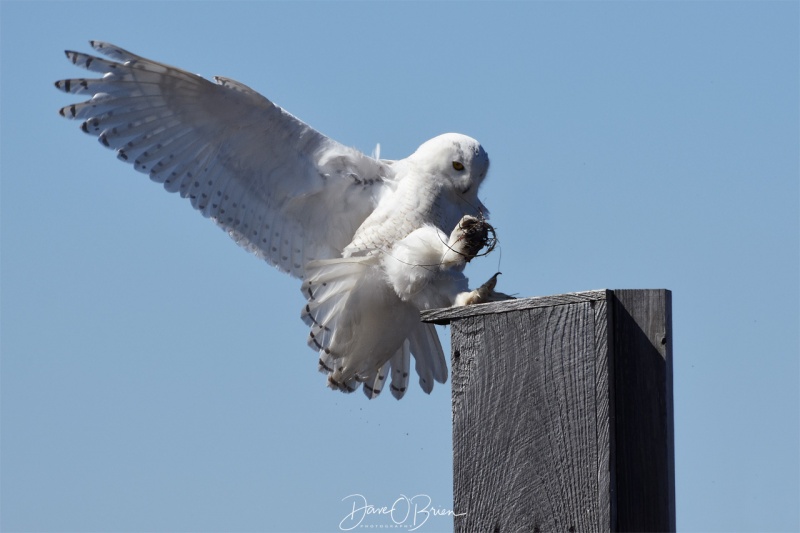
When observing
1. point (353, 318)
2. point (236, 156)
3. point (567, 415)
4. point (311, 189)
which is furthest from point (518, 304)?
point (236, 156)

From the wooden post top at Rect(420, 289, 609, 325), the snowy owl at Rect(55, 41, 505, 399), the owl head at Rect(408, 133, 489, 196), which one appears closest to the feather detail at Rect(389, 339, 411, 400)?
the snowy owl at Rect(55, 41, 505, 399)

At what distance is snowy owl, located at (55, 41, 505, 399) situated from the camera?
549 cm

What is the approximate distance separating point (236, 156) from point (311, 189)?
430mm

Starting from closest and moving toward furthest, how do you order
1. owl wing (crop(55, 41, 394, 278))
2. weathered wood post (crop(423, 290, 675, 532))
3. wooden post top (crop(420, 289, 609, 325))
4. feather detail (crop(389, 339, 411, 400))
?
weathered wood post (crop(423, 290, 675, 532)), wooden post top (crop(420, 289, 609, 325)), owl wing (crop(55, 41, 394, 278)), feather detail (crop(389, 339, 411, 400))

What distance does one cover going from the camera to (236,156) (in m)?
5.91

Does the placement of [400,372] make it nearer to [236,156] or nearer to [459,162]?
[459,162]

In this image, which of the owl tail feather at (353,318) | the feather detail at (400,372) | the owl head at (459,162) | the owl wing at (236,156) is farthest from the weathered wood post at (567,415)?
the feather detail at (400,372)

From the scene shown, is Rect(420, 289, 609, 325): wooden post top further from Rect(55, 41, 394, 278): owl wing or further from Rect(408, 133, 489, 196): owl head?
Rect(55, 41, 394, 278): owl wing

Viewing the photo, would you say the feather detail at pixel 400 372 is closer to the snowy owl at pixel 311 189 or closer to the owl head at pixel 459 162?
the snowy owl at pixel 311 189

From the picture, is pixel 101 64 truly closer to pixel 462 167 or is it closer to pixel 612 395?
pixel 462 167

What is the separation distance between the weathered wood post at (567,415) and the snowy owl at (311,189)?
1873mm

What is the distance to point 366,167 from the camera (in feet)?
19.4

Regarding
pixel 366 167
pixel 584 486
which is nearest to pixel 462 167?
pixel 366 167

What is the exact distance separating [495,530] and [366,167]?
3010 millimetres
